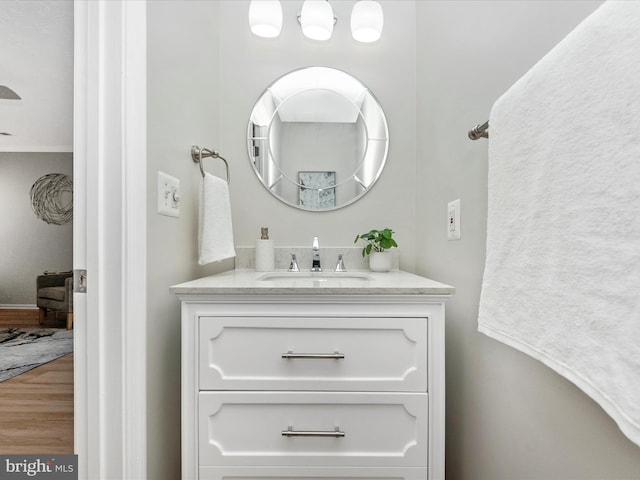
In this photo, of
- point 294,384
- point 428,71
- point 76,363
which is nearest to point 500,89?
point 428,71

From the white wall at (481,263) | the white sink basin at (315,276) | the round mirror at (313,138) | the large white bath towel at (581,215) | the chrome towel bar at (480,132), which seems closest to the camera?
the large white bath towel at (581,215)

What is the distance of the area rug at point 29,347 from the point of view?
2.70 ft

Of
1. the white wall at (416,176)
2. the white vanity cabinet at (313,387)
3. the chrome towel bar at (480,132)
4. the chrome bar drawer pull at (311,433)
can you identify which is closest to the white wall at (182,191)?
the white wall at (416,176)

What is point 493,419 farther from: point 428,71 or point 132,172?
point 428,71

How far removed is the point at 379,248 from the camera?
4.71ft

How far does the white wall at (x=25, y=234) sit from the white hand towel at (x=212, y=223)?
36cm

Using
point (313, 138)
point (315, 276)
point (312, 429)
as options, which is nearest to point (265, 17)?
point (313, 138)

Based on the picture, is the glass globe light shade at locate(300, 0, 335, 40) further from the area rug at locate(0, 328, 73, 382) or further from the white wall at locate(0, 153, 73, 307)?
the area rug at locate(0, 328, 73, 382)

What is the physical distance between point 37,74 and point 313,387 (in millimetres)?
1049

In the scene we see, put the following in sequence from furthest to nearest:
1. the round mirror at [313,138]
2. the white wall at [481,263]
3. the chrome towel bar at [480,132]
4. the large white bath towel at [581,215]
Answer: the round mirror at [313,138], the chrome towel bar at [480,132], the white wall at [481,263], the large white bath towel at [581,215]

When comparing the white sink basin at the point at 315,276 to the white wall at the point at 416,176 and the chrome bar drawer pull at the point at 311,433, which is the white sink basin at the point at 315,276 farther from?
the chrome bar drawer pull at the point at 311,433

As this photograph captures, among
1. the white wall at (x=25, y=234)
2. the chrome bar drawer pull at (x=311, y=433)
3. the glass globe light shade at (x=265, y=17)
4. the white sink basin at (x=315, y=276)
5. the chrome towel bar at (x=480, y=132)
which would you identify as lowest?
the chrome bar drawer pull at (x=311, y=433)

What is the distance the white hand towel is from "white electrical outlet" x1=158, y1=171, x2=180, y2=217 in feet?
0.30

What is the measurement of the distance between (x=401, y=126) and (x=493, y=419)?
1.19 metres
